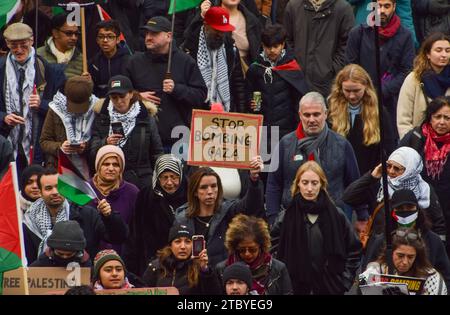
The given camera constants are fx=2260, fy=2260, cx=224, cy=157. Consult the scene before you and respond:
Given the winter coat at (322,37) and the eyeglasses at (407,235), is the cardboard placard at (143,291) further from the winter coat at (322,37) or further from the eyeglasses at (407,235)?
the winter coat at (322,37)

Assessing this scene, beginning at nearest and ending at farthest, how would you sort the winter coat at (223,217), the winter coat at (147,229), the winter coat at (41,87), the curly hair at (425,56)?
the winter coat at (223,217) < the winter coat at (147,229) < the curly hair at (425,56) < the winter coat at (41,87)

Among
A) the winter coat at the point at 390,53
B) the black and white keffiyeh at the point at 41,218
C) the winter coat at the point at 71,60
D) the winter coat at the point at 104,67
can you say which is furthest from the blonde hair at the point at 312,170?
the winter coat at the point at 71,60

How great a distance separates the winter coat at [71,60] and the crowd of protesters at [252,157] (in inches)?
0.9

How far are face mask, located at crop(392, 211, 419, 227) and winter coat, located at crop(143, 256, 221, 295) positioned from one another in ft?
5.70

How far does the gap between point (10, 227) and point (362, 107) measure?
4.30 meters

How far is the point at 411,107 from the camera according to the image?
829 inches

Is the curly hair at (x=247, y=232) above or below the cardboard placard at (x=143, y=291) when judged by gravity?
above

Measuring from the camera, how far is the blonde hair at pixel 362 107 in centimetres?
2059

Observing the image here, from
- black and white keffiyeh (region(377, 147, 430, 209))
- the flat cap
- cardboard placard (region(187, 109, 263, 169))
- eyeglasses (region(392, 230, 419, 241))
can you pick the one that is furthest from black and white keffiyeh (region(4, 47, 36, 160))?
eyeglasses (region(392, 230, 419, 241))

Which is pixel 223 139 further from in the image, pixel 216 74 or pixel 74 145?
pixel 216 74

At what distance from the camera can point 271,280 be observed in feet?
59.8

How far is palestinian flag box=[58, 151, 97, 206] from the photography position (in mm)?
19147

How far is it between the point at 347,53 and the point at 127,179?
115 inches

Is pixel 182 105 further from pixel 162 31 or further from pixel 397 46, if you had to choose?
pixel 397 46
